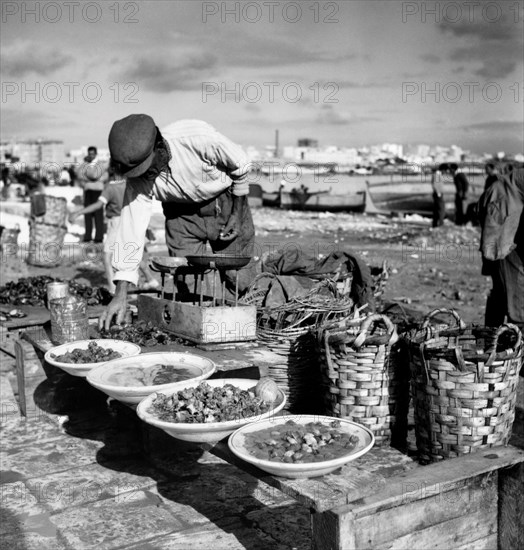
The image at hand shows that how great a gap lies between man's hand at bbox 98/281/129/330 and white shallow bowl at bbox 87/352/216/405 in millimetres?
725

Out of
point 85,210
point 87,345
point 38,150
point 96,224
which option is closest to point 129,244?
point 87,345

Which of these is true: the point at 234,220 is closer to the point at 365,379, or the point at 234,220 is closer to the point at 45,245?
the point at 365,379

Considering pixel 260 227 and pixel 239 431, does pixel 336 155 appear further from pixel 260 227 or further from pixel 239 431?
pixel 239 431

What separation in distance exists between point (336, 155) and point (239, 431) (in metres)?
89.1

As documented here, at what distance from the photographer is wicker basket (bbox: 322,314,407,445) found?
3.17 metres

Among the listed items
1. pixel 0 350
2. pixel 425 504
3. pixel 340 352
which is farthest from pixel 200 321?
pixel 0 350

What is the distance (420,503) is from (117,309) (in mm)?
2391

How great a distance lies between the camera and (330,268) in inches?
212

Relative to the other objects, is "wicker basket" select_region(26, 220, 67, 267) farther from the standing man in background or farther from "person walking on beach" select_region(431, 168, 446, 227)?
"person walking on beach" select_region(431, 168, 446, 227)

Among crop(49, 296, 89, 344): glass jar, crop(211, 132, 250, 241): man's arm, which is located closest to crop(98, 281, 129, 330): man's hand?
crop(49, 296, 89, 344): glass jar

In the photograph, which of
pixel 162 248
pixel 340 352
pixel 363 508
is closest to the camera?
pixel 363 508

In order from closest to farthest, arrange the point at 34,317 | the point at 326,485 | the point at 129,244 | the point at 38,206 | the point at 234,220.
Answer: the point at 326,485 → the point at 129,244 → the point at 234,220 → the point at 34,317 → the point at 38,206

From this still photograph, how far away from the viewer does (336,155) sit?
89812mm

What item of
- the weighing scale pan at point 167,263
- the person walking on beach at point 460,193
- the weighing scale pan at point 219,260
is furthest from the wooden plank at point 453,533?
the person walking on beach at point 460,193
